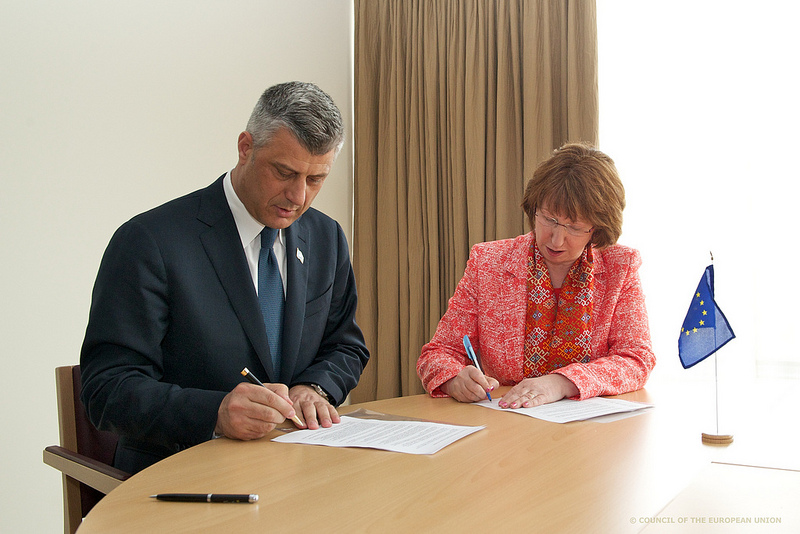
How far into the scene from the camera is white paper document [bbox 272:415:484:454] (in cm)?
128

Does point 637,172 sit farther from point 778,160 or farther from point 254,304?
point 254,304

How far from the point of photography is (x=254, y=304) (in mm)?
1532

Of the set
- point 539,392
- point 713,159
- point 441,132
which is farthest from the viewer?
point 441,132

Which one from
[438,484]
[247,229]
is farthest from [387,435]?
[247,229]

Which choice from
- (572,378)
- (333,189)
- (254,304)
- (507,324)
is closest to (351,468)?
(254,304)

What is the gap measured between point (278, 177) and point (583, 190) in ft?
3.08

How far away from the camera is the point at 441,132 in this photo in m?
3.50

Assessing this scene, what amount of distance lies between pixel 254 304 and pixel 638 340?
3.75 feet

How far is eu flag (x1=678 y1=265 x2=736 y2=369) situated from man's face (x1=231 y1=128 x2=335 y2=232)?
904 mm

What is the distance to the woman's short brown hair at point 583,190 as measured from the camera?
1.99 metres

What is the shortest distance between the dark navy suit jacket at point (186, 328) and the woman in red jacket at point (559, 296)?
1.42 ft

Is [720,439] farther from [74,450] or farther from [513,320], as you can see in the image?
[74,450]

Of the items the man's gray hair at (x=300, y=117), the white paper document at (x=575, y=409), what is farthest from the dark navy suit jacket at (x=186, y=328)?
the white paper document at (x=575, y=409)

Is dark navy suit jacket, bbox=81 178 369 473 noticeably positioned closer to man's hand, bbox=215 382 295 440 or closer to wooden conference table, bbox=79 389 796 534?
man's hand, bbox=215 382 295 440
